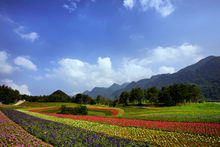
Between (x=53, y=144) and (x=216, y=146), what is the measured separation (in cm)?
1338

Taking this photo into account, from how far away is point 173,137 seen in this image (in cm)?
1139

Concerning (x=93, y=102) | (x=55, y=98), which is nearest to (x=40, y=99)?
(x=55, y=98)

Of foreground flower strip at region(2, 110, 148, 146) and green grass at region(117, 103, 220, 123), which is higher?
foreground flower strip at region(2, 110, 148, 146)

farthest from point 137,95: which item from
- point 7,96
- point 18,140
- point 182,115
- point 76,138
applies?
point 7,96

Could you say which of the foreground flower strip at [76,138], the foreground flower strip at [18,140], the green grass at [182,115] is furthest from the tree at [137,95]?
the foreground flower strip at [18,140]

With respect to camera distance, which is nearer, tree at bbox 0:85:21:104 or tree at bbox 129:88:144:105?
tree at bbox 0:85:21:104

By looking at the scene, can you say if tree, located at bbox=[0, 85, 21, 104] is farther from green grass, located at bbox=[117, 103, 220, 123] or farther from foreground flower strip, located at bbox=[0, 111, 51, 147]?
foreground flower strip, located at bbox=[0, 111, 51, 147]

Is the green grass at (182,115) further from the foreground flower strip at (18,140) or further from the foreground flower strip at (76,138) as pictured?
the foreground flower strip at (18,140)

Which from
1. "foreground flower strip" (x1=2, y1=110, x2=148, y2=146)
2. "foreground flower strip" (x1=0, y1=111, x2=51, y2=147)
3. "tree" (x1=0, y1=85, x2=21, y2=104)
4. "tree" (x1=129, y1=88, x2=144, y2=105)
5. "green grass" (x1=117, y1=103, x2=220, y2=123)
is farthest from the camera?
"tree" (x1=129, y1=88, x2=144, y2=105)

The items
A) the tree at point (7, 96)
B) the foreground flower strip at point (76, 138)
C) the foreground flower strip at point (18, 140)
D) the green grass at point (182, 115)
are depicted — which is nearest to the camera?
the foreground flower strip at point (18, 140)

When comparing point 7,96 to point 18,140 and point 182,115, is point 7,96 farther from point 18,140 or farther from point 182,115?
point 182,115

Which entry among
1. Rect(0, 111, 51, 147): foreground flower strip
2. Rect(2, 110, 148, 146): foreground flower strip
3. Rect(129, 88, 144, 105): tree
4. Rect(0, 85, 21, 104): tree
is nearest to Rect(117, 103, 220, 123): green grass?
Rect(2, 110, 148, 146): foreground flower strip

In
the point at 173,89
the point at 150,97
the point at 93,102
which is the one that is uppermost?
the point at 173,89

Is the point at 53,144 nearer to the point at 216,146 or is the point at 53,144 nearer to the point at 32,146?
the point at 32,146
